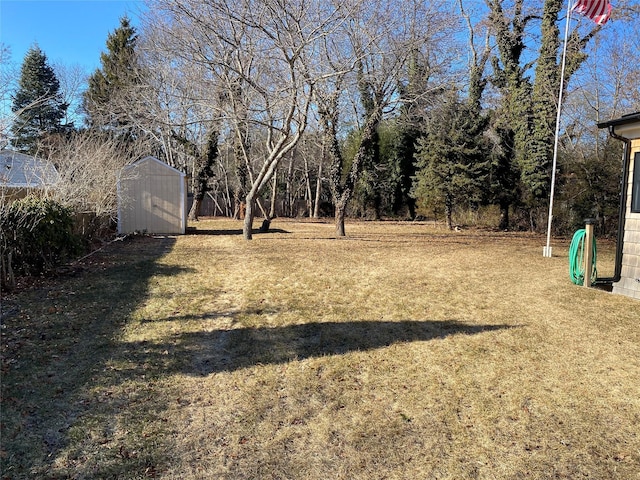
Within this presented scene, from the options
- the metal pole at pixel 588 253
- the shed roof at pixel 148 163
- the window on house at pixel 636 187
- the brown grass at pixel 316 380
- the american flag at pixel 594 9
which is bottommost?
the brown grass at pixel 316 380

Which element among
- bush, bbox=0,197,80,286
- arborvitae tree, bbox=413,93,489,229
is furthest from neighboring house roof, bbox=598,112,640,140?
arborvitae tree, bbox=413,93,489,229

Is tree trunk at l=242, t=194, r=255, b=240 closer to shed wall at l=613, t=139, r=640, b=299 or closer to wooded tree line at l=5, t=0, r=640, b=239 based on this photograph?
wooded tree line at l=5, t=0, r=640, b=239

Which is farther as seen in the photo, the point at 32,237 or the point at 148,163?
the point at 148,163

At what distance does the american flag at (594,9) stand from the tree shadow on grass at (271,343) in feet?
29.3

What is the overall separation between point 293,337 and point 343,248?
277 inches

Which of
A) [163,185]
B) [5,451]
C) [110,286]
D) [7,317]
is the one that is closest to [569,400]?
[5,451]

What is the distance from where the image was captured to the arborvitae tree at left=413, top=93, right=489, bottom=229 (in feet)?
60.7

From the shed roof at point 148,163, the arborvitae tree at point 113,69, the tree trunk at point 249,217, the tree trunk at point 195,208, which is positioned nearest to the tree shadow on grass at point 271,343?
the tree trunk at point 249,217

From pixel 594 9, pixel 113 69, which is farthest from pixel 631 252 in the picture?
pixel 113 69

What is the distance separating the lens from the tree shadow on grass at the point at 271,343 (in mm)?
4039

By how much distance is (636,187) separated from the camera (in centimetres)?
679

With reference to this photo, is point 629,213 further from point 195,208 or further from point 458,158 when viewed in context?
point 195,208

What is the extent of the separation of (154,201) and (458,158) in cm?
1225

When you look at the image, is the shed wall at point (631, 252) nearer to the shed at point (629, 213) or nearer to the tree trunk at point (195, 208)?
the shed at point (629, 213)
